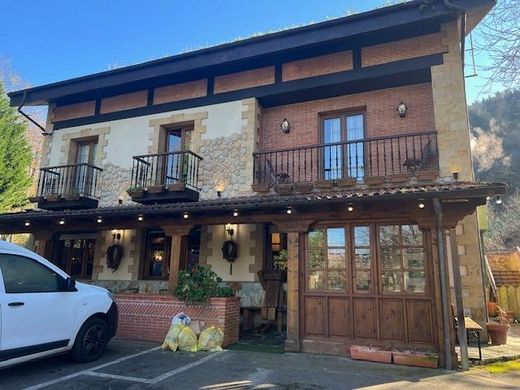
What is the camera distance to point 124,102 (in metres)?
11.6

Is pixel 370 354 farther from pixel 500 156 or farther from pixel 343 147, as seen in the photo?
pixel 500 156

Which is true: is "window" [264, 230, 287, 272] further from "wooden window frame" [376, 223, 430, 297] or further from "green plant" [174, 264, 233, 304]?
"wooden window frame" [376, 223, 430, 297]

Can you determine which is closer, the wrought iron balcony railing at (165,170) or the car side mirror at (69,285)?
the car side mirror at (69,285)

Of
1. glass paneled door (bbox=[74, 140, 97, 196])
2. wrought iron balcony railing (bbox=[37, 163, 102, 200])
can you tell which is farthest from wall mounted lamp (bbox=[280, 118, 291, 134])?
glass paneled door (bbox=[74, 140, 97, 196])

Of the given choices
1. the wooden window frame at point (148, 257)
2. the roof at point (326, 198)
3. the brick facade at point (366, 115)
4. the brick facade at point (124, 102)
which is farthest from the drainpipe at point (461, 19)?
the wooden window frame at point (148, 257)

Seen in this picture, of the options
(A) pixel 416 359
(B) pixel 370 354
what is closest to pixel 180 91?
(B) pixel 370 354

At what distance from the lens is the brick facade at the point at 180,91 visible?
10703 mm

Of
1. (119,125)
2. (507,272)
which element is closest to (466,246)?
(507,272)

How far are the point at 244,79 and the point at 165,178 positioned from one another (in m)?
3.48

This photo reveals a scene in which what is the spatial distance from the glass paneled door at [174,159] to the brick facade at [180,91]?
94 centimetres

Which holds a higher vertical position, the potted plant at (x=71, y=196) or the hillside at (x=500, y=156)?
the hillside at (x=500, y=156)

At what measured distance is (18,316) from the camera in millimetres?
4656

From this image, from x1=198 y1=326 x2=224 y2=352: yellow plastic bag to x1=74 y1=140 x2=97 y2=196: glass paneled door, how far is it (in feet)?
20.8

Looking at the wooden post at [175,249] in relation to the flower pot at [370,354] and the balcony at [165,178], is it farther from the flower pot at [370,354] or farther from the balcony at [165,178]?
the flower pot at [370,354]
